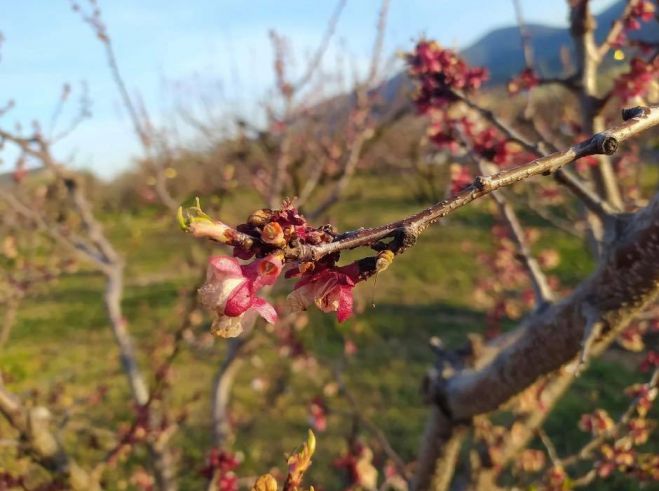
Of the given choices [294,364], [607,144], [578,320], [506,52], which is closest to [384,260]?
[607,144]

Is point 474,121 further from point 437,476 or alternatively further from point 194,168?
point 194,168

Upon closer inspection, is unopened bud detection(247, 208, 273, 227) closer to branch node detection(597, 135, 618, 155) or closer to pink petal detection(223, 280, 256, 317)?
pink petal detection(223, 280, 256, 317)

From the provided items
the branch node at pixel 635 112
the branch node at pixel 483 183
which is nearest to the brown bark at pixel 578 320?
the branch node at pixel 635 112

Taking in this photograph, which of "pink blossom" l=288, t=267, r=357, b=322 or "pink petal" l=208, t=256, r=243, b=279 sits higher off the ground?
"pink petal" l=208, t=256, r=243, b=279

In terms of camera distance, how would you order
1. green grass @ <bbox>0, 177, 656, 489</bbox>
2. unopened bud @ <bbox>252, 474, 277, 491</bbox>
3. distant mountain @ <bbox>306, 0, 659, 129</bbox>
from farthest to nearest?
distant mountain @ <bbox>306, 0, 659, 129</bbox> < green grass @ <bbox>0, 177, 656, 489</bbox> < unopened bud @ <bbox>252, 474, 277, 491</bbox>

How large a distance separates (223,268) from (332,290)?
0.45ft

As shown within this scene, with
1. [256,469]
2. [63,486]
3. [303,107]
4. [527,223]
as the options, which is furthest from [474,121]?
[527,223]

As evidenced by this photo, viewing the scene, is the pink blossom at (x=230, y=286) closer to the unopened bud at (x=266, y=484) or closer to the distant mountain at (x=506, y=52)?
the unopened bud at (x=266, y=484)

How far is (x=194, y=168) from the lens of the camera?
61.3 ft

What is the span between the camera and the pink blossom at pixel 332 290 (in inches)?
25.8

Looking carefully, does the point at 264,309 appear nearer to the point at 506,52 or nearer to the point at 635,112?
the point at 635,112

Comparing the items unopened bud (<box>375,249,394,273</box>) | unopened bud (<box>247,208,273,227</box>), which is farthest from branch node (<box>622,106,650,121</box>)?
unopened bud (<box>247,208,273,227</box>)

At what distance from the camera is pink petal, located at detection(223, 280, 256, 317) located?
0.62 metres

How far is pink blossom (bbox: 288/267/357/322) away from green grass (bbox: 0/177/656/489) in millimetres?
2668
